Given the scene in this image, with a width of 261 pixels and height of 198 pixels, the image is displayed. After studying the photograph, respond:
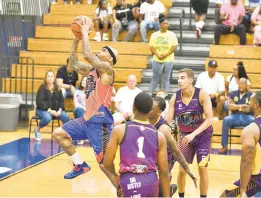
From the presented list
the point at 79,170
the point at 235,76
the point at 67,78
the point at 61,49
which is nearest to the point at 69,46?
the point at 61,49

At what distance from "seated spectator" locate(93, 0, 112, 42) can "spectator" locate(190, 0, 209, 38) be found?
2237 mm

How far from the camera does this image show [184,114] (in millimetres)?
8945

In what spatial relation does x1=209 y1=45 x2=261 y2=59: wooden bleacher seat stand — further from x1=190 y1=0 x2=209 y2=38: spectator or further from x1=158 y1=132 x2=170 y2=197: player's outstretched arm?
x1=158 y1=132 x2=170 y2=197: player's outstretched arm

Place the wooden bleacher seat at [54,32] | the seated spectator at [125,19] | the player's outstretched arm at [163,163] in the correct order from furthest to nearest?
the wooden bleacher seat at [54,32] → the seated spectator at [125,19] → the player's outstretched arm at [163,163]

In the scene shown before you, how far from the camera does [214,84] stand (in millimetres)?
14914

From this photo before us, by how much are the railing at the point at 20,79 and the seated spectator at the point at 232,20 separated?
4804mm

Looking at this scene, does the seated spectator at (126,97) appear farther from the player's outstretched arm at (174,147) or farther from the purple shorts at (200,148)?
the player's outstretched arm at (174,147)

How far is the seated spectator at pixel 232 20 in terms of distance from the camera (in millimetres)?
16931

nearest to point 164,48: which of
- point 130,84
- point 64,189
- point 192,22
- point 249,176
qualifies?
point 130,84

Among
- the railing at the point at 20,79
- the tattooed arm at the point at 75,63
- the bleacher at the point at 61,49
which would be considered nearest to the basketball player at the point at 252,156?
the tattooed arm at the point at 75,63

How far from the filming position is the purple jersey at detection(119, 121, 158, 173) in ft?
19.9

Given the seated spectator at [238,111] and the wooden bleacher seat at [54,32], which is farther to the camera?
the wooden bleacher seat at [54,32]

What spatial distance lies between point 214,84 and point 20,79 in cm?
516

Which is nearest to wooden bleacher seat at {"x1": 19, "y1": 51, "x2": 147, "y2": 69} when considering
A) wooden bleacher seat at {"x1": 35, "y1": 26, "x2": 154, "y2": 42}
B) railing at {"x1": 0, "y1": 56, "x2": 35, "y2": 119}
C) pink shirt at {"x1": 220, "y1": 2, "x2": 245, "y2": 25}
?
railing at {"x1": 0, "y1": 56, "x2": 35, "y2": 119}
